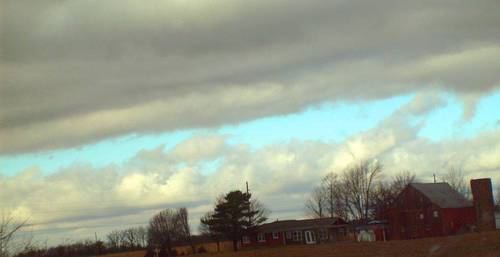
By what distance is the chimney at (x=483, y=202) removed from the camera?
74.3 m

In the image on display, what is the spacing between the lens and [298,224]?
9494cm

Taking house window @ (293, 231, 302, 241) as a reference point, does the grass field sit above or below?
above

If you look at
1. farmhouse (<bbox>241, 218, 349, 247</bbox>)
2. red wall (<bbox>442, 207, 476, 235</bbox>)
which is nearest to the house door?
farmhouse (<bbox>241, 218, 349, 247</bbox>)

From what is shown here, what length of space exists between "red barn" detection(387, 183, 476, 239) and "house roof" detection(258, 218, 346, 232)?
28.3 ft

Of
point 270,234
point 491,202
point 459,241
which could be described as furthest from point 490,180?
point 270,234

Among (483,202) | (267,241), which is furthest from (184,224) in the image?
(483,202)

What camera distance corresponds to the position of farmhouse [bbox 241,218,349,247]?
9050 centimetres

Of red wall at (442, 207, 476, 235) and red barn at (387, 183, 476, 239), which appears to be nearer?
red wall at (442, 207, 476, 235)

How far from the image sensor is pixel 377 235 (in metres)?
95.4

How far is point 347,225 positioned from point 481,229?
23.7m

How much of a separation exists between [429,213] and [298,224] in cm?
1879

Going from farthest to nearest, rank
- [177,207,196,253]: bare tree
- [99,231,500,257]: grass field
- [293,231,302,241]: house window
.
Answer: [177,207,196,253]: bare tree
[293,231,302,241]: house window
[99,231,500,257]: grass field

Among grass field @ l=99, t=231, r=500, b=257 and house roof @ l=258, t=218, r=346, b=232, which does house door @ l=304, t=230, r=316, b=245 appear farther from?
grass field @ l=99, t=231, r=500, b=257

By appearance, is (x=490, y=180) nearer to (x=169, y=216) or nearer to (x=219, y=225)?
(x=219, y=225)
